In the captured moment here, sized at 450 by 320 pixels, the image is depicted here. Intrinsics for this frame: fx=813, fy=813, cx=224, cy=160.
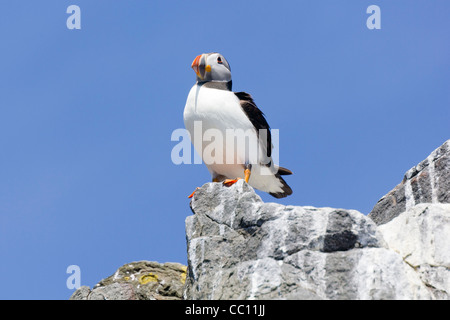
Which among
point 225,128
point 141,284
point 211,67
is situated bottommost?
point 141,284

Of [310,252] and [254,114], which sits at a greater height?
[254,114]

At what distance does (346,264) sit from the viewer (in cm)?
898

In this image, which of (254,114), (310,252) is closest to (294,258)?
(310,252)

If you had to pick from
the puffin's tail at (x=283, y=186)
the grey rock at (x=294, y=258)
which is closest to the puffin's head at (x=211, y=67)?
the puffin's tail at (x=283, y=186)

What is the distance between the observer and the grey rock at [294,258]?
28.9 feet

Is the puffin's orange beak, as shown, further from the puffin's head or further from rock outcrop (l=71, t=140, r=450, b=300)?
rock outcrop (l=71, t=140, r=450, b=300)

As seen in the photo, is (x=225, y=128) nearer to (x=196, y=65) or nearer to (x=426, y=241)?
(x=196, y=65)

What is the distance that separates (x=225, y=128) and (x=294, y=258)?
3560 mm

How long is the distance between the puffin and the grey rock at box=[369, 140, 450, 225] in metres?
2.02

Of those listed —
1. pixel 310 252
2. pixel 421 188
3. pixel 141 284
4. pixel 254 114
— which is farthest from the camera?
pixel 254 114

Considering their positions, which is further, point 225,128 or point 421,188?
point 225,128

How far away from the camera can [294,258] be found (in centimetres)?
921

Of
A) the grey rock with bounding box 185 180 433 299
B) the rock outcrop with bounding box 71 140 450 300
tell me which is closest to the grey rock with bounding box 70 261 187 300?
the rock outcrop with bounding box 71 140 450 300

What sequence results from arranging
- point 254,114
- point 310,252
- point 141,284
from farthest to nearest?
point 254,114 → point 141,284 → point 310,252
